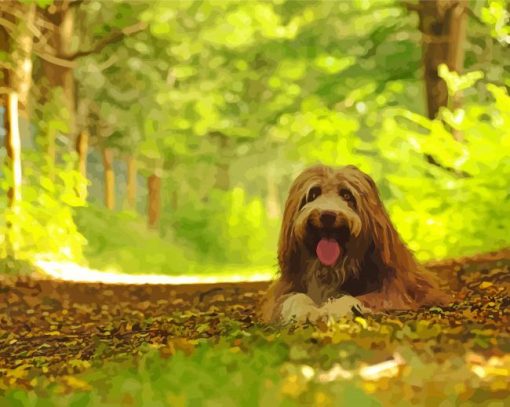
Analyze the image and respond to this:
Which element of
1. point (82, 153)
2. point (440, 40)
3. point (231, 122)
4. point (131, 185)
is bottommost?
point (131, 185)

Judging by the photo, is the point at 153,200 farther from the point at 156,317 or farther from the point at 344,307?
the point at 344,307

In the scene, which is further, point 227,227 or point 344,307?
point 227,227

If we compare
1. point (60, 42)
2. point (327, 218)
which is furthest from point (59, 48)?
point (327, 218)

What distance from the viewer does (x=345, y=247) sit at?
2.37m

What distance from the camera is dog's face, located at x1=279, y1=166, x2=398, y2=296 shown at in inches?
91.9

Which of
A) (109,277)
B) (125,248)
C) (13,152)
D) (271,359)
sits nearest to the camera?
(271,359)

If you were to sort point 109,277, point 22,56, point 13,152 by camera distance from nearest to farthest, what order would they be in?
point 109,277
point 13,152
point 22,56

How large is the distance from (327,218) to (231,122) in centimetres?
363

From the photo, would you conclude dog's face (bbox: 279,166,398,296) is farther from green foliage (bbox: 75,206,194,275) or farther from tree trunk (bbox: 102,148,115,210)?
tree trunk (bbox: 102,148,115,210)

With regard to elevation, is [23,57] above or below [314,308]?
above

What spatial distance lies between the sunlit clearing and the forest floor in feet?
3.33

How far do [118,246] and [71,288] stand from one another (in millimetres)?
901

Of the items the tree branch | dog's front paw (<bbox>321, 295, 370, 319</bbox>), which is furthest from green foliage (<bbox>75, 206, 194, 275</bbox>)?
dog's front paw (<bbox>321, 295, 370, 319</bbox>)

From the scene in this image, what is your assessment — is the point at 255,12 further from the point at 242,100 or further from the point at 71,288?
the point at 71,288
